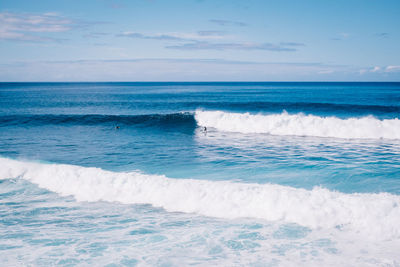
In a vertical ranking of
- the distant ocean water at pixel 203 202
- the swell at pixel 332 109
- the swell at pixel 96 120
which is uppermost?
the swell at pixel 332 109

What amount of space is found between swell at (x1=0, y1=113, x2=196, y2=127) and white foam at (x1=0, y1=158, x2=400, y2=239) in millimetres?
15053

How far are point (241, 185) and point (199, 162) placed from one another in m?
4.12

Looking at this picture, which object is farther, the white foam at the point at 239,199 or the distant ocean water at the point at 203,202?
the white foam at the point at 239,199

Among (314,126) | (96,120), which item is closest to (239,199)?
(314,126)

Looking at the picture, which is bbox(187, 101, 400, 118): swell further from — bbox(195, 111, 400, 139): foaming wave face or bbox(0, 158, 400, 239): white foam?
bbox(0, 158, 400, 239): white foam

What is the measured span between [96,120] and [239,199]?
874 inches

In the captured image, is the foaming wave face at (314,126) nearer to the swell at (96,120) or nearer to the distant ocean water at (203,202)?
the distant ocean water at (203,202)

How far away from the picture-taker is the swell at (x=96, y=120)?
27.1 metres

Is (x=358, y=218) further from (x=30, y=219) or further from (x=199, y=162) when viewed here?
(x=30, y=219)

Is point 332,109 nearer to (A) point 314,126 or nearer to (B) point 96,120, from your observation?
(A) point 314,126

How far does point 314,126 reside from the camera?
21.7 m

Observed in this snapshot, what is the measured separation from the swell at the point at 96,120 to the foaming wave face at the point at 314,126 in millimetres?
3335

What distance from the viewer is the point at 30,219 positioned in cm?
862

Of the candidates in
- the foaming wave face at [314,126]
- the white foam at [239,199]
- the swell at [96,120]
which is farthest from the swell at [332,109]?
the white foam at [239,199]
